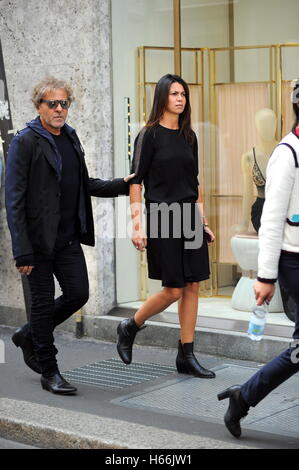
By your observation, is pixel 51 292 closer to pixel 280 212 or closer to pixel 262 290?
pixel 262 290

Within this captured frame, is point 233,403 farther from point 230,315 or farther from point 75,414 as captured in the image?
point 230,315

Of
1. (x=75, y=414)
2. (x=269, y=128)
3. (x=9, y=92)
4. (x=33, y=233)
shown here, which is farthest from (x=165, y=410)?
(x=9, y=92)

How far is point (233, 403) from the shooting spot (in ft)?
16.8

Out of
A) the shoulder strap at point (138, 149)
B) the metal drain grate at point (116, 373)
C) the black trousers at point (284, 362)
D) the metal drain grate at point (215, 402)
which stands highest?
the shoulder strap at point (138, 149)

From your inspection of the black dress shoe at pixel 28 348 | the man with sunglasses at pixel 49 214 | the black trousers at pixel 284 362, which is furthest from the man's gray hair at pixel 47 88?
the black trousers at pixel 284 362

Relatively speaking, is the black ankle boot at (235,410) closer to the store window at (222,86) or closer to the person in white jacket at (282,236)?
the person in white jacket at (282,236)

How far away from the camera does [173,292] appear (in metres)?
6.66

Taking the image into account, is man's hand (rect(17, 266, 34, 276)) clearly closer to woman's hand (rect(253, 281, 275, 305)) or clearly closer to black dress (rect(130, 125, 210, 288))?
black dress (rect(130, 125, 210, 288))

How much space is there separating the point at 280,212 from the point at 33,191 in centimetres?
192

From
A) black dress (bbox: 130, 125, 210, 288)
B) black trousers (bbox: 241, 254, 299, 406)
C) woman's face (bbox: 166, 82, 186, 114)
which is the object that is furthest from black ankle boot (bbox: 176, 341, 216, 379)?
black trousers (bbox: 241, 254, 299, 406)

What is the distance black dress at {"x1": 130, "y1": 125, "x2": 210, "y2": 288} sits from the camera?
21.6ft

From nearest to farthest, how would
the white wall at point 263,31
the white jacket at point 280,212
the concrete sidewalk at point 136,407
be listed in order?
the white jacket at point 280,212 → the concrete sidewalk at point 136,407 → the white wall at point 263,31

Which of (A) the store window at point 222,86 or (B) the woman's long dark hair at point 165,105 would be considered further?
(A) the store window at point 222,86

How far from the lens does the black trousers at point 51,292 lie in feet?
20.5
